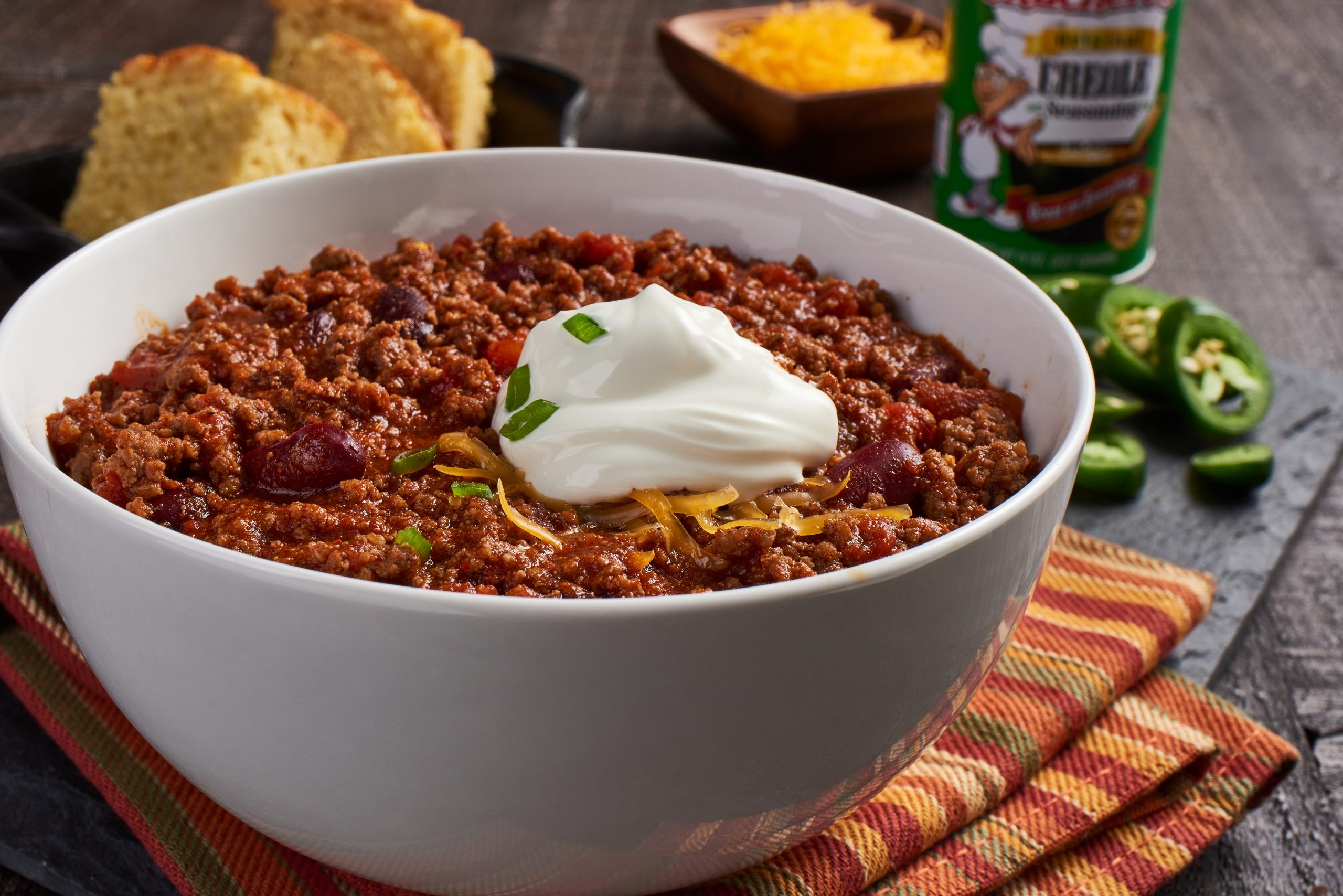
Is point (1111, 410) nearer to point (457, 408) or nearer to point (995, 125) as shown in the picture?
point (995, 125)

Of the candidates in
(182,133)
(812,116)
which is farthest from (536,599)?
(812,116)

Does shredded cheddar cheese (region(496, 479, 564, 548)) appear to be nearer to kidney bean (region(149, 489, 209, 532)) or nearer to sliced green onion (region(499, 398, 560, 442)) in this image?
sliced green onion (region(499, 398, 560, 442))

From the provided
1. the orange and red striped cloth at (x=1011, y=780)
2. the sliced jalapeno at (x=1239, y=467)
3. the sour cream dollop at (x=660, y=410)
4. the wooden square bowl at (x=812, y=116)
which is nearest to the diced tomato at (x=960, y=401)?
the sour cream dollop at (x=660, y=410)

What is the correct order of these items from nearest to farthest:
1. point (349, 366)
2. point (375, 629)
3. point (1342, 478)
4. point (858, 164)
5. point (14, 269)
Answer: point (375, 629), point (349, 366), point (1342, 478), point (14, 269), point (858, 164)

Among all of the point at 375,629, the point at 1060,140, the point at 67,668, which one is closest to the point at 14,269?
the point at 67,668

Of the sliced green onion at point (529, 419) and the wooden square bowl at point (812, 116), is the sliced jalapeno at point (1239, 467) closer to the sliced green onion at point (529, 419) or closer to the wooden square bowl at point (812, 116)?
the wooden square bowl at point (812, 116)

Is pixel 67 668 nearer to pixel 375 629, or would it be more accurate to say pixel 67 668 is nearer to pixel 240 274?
pixel 240 274
